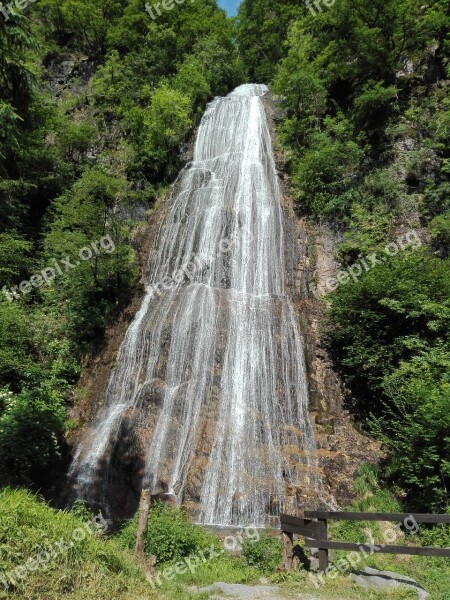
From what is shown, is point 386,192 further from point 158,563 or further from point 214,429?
point 158,563

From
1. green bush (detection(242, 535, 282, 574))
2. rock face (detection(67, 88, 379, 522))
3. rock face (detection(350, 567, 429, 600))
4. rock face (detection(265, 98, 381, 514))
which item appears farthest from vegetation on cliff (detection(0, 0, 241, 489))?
rock face (detection(350, 567, 429, 600))

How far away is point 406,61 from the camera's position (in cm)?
2050

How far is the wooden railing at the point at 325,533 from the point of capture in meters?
5.36

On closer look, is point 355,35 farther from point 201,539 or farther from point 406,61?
point 201,539

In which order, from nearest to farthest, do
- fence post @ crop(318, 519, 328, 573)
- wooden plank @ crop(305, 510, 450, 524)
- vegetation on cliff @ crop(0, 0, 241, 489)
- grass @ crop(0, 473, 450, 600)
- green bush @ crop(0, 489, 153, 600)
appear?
1. green bush @ crop(0, 489, 153, 600)
2. grass @ crop(0, 473, 450, 600)
3. wooden plank @ crop(305, 510, 450, 524)
4. fence post @ crop(318, 519, 328, 573)
5. vegetation on cliff @ crop(0, 0, 241, 489)

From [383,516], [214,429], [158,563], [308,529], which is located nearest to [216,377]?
[214,429]

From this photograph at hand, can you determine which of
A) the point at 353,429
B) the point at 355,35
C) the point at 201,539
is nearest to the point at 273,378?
the point at 353,429

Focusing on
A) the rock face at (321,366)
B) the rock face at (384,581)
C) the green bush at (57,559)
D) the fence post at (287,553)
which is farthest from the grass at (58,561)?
the rock face at (321,366)

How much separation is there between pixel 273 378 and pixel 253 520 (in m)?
3.72

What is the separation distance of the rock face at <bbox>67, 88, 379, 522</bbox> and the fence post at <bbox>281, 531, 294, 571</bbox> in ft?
8.08

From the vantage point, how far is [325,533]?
6.44m

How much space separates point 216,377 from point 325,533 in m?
5.77

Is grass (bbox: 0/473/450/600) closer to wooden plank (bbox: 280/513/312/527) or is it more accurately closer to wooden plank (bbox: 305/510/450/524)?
wooden plank (bbox: 280/513/312/527)

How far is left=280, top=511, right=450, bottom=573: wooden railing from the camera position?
536cm
